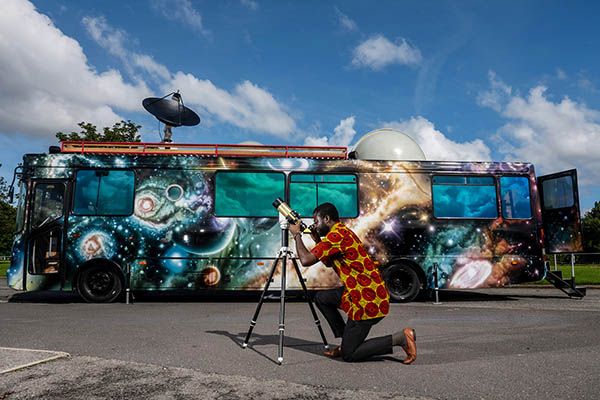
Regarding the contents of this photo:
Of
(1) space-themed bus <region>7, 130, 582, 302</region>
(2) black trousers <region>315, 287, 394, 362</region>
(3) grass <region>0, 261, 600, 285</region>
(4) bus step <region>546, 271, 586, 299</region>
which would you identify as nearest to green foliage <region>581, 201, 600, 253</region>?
(3) grass <region>0, 261, 600, 285</region>

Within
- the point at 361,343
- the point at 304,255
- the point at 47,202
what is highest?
the point at 47,202

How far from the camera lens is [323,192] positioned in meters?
9.89

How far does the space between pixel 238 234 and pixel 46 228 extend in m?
4.05

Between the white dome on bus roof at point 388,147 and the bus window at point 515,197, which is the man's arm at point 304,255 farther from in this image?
the white dome on bus roof at point 388,147

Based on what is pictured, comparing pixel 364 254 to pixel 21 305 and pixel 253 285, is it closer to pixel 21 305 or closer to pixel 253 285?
pixel 253 285

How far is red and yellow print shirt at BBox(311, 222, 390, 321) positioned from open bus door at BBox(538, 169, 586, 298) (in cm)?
760

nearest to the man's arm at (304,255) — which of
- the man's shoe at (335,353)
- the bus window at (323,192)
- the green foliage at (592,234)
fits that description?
the man's shoe at (335,353)

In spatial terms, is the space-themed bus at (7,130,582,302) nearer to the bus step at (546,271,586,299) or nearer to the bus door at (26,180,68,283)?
the bus door at (26,180,68,283)

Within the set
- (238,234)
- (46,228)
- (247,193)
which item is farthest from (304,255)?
(46,228)

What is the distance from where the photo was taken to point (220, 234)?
9.69 metres

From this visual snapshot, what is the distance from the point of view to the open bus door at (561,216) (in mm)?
Result: 10117

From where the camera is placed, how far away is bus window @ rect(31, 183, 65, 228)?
9.53m

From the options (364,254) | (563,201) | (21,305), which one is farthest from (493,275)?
(21,305)

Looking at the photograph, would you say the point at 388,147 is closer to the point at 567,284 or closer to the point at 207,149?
the point at 567,284
